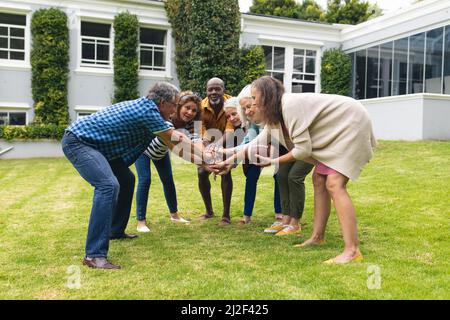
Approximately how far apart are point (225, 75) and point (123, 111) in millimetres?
14695

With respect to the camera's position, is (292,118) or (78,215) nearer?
(292,118)

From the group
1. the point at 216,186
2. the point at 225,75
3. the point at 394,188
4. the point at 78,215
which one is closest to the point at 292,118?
the point at 78,215

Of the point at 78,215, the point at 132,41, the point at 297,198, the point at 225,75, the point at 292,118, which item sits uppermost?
the point at 132,41

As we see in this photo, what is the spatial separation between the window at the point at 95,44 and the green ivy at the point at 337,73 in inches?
411

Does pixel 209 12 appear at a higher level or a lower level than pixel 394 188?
higher

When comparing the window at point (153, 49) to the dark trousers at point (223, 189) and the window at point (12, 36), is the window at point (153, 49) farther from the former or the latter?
the dark trousers at point (223, 189)

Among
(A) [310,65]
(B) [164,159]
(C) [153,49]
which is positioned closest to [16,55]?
(C) [153,49]

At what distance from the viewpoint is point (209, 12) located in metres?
18.2

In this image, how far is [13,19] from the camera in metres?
18.1

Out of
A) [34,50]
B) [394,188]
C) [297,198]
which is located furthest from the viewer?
[34,50]

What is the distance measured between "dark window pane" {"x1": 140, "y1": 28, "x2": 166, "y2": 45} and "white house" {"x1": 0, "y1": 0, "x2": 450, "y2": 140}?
44mm

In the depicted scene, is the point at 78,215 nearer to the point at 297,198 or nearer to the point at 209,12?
the point at 297,198

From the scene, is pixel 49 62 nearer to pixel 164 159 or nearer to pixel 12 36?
pixel 12 36

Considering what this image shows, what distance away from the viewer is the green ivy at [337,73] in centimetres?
2216
